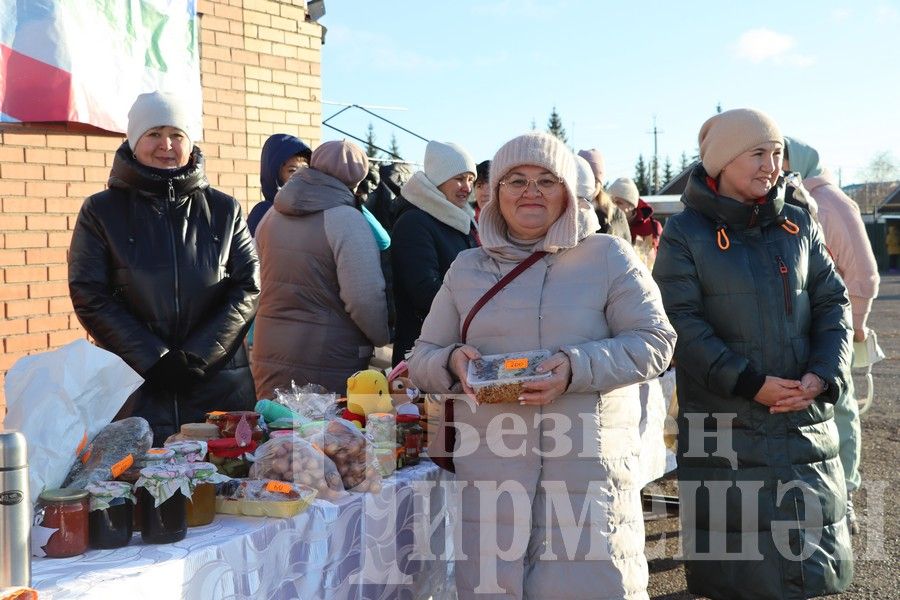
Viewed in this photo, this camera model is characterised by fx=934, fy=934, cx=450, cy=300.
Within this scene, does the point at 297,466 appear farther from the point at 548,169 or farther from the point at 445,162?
the point at 445,162

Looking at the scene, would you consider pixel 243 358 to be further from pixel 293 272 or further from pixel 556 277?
pixel 556 277

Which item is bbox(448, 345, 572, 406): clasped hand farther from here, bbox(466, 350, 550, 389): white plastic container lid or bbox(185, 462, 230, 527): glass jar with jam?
bbox(185, 462, 230, 527): glass jar with jam

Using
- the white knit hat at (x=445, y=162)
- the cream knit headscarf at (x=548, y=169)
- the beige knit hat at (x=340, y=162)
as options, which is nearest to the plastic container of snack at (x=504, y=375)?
the cream knit headscarf at (x=548, y=169)

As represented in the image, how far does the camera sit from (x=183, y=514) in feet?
7.09

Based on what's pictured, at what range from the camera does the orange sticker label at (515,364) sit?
8.14 ft

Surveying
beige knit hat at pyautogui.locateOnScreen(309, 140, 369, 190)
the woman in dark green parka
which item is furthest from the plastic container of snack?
beige knit hat at pyautogui.locateOnScreen(309, 140, 369, 190)

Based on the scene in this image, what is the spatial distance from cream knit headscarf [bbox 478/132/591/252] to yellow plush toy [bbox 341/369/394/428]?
69 centimetres

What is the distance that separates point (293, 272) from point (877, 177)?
8231cm

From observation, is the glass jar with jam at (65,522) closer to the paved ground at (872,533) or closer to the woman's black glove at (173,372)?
the woman's black glove at (173,372)

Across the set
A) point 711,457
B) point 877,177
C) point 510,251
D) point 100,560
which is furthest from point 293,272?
point 877,177

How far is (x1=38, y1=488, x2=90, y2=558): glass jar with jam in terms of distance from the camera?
201 cm

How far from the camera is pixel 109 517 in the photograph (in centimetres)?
207

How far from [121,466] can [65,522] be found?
221mm

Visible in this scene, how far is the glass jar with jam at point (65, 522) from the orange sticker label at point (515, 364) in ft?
3.54
